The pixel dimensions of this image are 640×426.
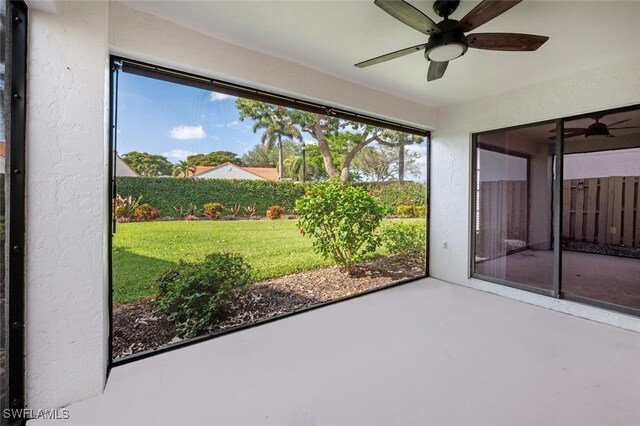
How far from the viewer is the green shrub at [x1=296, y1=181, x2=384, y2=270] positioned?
369 centimetres

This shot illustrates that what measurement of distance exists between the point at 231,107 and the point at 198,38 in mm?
678

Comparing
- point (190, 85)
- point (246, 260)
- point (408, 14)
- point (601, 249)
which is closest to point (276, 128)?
point (190, 85)

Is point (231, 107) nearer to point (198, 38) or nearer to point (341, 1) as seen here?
point (198, 38)

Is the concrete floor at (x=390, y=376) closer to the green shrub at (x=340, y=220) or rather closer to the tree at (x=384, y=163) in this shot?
the green shrub at (x=340, y=220)

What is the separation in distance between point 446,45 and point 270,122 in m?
1.95

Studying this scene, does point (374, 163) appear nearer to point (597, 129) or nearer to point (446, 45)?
point (446, 45)

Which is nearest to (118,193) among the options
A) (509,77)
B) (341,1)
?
(341,1)

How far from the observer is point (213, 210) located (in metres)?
2.87

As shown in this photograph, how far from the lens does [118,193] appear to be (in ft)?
7.29

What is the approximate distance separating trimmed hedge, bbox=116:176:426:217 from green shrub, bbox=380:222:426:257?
14.5 inches

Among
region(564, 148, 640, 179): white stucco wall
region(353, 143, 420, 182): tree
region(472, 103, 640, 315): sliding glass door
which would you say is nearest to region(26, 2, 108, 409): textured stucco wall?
region(353, 143, 420, 182): tree

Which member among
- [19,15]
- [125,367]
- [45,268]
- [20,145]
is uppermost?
[19,15]

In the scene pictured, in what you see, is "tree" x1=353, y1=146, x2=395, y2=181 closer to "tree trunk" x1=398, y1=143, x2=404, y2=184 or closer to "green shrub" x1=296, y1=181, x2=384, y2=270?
"tree trunk" x1=398, y1=143, x2=404, y2=184

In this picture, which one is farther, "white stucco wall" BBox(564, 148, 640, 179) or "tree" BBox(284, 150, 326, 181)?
"white stucco wall" BBox(564, 148, 640, 179)
